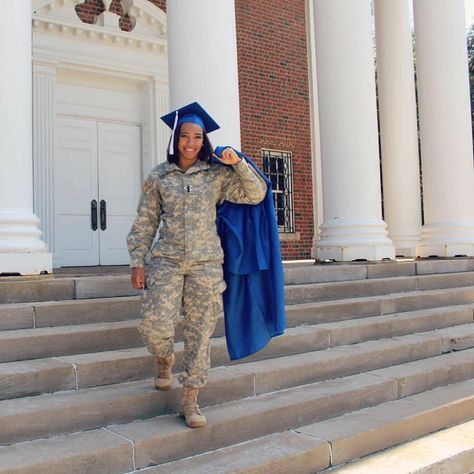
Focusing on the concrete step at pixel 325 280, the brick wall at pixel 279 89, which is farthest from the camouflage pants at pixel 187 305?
the brick wall at pixel 279 89

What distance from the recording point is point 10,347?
14.1ft

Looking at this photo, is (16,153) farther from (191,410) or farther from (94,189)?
(94,189)

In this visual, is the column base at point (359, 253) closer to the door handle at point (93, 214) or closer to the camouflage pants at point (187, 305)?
the door handle at point (93, 214)

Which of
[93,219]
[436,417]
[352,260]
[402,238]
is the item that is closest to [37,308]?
[436,417]

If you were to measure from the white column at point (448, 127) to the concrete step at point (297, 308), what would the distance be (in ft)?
5.61

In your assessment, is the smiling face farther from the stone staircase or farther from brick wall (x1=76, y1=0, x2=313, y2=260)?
brick wall (x1=76, y1=0, x2=313, y2=260)

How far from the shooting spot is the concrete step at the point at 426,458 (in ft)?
12.5

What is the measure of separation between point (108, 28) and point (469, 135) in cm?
595

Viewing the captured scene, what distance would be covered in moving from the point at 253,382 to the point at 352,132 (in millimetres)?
4528

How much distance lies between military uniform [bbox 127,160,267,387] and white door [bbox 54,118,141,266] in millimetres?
6127

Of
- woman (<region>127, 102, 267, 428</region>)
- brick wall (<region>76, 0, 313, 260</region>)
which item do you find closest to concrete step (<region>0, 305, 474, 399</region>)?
woman (<region>127, 102, 267, 428</region>)

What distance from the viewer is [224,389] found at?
437cm

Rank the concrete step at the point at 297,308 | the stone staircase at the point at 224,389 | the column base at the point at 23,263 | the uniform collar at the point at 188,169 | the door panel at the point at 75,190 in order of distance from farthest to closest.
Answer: the door panel at the point at 75,190 < the column base at the point at 23,263 < the concrete step at the point at 297,308 < the uniform collar at the point at 188,169 < the stone staircase at the point at 224,389

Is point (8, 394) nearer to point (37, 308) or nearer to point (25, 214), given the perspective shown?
point (37, 308)
